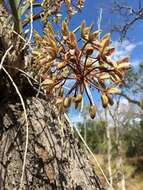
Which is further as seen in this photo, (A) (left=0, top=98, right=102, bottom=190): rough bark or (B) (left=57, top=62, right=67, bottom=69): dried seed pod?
(A) (left=0, top=98, right=102, bottom=190): rough bark

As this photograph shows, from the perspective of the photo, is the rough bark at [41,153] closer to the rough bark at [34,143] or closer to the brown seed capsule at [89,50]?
the rough bark at [34,143]

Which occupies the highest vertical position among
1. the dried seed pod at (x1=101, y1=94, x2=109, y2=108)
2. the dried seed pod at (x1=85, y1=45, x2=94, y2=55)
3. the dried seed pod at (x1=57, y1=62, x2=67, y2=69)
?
the dried seed pod at (x1=85, y1=45, x2=94, y2=55)

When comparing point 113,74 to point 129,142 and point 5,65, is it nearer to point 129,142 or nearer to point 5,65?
point 5,65

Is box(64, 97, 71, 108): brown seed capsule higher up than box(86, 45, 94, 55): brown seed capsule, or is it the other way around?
box(86, 45, 94, 55): brown seed capsule

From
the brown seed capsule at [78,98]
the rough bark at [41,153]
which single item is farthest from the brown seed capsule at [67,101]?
the rough bark at [41,153]

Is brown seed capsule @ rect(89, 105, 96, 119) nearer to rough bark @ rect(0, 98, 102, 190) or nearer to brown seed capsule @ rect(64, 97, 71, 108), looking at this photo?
brown seed capsule @ rect(64, 97, 71, 108)

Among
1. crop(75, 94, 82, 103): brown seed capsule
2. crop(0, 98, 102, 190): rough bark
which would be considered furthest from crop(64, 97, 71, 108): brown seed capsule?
crop(0, 98, 102, 190): rough bark

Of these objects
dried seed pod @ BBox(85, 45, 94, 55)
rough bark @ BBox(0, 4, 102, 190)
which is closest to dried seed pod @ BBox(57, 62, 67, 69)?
dried seed pod @ BBox(85, 45, 94, 55)

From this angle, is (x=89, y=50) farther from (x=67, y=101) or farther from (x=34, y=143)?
(x=34, y=143)

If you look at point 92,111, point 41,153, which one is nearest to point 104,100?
point 92,111
